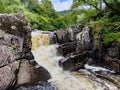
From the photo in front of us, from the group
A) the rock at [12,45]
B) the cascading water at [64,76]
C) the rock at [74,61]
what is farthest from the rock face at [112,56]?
the rock at [12,45]

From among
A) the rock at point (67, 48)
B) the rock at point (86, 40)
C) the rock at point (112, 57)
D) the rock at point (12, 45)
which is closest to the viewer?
the rock at point (12, 45)

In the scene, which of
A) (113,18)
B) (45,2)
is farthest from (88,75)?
(45,2)

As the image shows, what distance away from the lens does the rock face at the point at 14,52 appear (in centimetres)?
765

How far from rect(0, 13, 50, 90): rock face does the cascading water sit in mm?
863

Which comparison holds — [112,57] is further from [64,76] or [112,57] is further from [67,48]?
[67,48]

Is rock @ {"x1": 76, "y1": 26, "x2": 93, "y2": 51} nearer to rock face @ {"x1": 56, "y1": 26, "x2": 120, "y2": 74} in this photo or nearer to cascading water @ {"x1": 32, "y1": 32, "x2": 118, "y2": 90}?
rock face @ {"x1": 56, "y1": 26, "x2": 120, "y2": 74}

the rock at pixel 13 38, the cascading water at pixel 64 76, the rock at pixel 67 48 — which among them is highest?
the rock at pixel 13 38

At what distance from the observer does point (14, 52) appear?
8.21 metres

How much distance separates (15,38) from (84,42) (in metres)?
5.87

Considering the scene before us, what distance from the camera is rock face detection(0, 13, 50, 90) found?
25.1 ft

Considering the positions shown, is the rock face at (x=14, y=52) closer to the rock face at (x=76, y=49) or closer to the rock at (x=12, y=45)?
the rock at (x=12, y=45)

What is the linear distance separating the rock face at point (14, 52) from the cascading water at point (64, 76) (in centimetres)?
86

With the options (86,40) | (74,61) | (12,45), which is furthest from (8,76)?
(86,40)

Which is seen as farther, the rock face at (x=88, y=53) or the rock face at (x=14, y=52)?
the rock face at (x=88, y=53)
